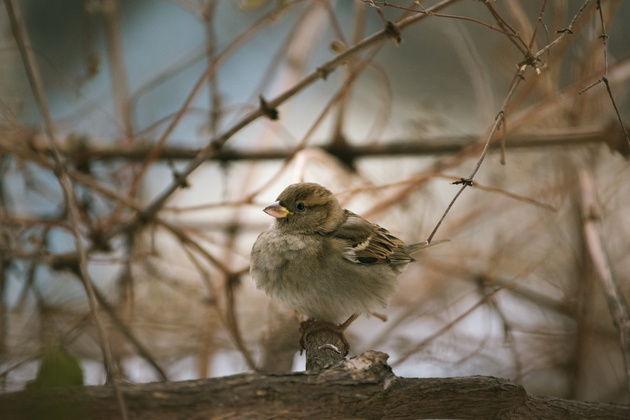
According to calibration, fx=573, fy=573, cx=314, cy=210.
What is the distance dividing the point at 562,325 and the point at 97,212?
3.11 metres

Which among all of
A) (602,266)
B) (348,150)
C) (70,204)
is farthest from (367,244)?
(70,204)

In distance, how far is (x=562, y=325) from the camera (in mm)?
3859

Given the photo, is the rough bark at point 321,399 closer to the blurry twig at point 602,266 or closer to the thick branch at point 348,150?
the blurry twig at point 602,266

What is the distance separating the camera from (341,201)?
3.27m

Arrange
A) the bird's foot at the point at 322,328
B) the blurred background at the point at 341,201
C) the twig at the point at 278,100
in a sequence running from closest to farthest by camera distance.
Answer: the twig at the point at 278,100 < the bird's foot at the point at 322,328 < the blurred background at the point at 341,201

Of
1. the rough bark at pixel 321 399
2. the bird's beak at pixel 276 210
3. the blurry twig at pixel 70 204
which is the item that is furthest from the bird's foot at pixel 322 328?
the blurry twig at pixel 70 204

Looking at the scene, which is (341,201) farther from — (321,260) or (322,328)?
(322,328)

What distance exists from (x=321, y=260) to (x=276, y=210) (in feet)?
1.07

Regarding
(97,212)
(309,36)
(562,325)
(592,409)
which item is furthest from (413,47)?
(592,409)

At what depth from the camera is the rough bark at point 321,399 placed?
54.2 inches

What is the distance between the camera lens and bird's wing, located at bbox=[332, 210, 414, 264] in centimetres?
273

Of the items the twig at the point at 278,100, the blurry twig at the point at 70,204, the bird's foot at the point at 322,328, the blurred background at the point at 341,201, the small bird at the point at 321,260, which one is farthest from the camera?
the blurred background at the point at 341,201

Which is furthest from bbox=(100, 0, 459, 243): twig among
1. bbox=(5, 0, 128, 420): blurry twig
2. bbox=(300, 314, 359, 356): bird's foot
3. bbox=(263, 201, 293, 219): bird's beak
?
bbox=(5, 0, 128, 420): blurry twig

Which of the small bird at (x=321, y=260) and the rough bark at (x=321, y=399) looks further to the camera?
the small bird at (x=321, y=260)
